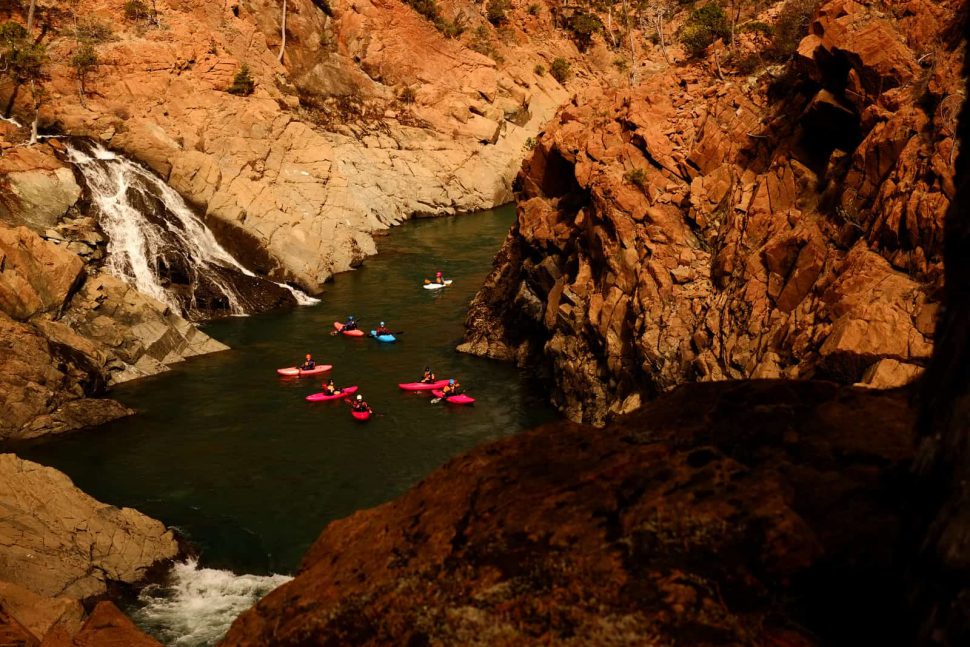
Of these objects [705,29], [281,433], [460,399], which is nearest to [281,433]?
[281,433]

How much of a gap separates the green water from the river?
0.06m

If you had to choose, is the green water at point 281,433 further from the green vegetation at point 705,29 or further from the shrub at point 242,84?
the shrub at point 242,84

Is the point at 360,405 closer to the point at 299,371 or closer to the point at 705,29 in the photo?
the point at 299,371

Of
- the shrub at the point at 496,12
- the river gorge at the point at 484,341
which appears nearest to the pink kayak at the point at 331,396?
the river gorge at the point at 484,341

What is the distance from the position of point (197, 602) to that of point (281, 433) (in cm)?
924

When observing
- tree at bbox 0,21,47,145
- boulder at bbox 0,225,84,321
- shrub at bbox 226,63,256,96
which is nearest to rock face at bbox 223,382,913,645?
boulder at bbox 0,225,84,321

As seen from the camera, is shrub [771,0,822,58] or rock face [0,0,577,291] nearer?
shrub [771,0,822,58]

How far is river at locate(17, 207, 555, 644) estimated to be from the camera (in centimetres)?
2178

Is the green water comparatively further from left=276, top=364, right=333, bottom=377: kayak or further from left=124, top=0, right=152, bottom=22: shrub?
left=124, top=0, right=152, bottom=22: shrub

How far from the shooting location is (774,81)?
2595cm

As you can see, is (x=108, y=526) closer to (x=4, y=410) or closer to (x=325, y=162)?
(x=4, y=410)

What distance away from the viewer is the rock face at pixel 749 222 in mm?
17203

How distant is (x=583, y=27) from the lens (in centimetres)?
8969

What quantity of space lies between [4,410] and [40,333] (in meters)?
3.36
